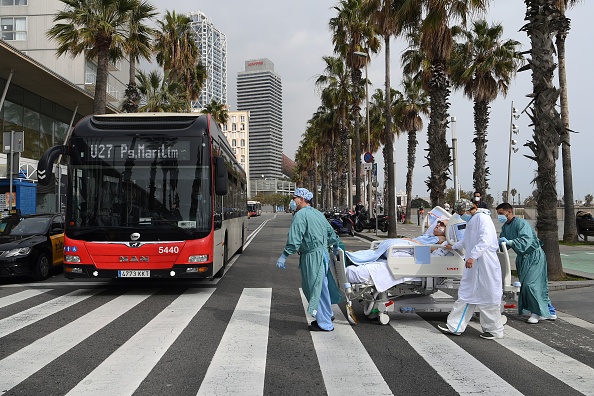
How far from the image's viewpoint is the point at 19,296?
30.0ft

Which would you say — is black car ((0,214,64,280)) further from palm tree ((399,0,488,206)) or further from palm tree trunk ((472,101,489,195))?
palm tree trunk ((472,101,489,195))

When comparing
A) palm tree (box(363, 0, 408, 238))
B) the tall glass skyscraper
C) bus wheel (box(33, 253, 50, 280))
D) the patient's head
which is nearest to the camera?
the patient's head

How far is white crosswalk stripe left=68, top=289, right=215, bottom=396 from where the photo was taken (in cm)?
431

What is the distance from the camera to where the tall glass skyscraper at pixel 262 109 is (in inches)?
6575

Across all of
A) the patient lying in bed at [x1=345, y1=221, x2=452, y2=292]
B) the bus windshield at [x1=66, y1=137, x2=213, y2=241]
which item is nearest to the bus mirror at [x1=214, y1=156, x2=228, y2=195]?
the bus windshield at [x1=66, y1=137, x2=213, y2=241]

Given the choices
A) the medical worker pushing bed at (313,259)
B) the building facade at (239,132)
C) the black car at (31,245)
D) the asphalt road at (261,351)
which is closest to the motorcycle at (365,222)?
the black car at (31,245)

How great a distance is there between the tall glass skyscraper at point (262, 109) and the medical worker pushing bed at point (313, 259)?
152915 mm

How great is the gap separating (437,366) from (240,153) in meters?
149

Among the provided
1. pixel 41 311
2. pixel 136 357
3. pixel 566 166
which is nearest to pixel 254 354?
pixel 136 357

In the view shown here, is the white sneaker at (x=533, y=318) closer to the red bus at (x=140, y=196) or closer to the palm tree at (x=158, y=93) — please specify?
the red bus at (x=140, y=196)

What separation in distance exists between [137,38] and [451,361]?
22.0 meters

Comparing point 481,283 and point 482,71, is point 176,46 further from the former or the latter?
point 481,283

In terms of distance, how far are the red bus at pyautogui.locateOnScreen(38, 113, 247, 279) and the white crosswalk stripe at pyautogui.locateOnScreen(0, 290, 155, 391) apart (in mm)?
903

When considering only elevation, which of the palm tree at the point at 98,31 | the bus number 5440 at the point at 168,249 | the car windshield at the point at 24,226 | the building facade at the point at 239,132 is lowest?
the bus number 5440 at the point at 168,249
